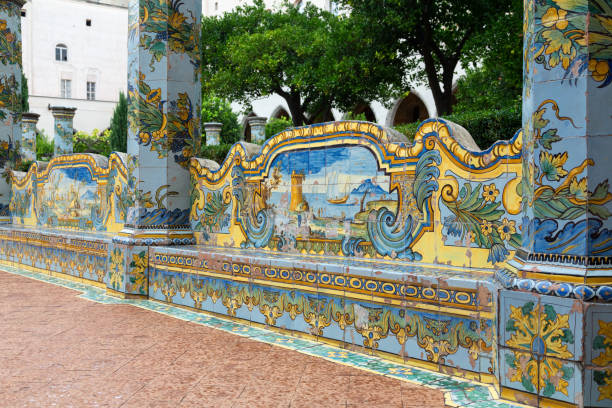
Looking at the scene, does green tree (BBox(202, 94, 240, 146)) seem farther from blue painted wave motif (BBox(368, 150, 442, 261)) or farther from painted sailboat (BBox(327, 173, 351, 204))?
blue painted wave motif (BBox(368, 150, 442, 261))

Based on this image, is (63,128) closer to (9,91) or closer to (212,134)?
(212,134)

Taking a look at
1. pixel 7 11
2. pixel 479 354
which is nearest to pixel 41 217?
pixel 7 11

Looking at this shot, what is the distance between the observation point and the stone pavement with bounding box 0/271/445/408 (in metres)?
3.10

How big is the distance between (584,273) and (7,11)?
10.8 m

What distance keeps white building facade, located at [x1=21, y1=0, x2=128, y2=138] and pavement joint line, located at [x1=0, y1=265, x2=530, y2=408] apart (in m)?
36.9

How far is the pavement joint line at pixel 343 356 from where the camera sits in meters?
3.10

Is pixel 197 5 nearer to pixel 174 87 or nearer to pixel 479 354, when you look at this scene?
pixel 174 87

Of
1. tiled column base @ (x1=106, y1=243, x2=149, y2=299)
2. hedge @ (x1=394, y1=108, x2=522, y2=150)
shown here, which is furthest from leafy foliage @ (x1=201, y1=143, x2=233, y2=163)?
tiled column base @ (x1=106, y1=243, x2=149, y2=299)

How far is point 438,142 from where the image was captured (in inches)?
159

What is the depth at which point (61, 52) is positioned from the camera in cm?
3947

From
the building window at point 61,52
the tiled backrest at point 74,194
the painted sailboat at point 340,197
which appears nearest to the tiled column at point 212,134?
the tiled backrest at point 74,194

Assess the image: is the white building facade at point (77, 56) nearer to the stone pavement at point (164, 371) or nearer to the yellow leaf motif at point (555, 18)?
the stone pavement at point (164, 371)

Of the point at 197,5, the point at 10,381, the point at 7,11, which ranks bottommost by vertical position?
the point at 10,381

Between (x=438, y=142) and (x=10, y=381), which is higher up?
(x=438, y=142)
